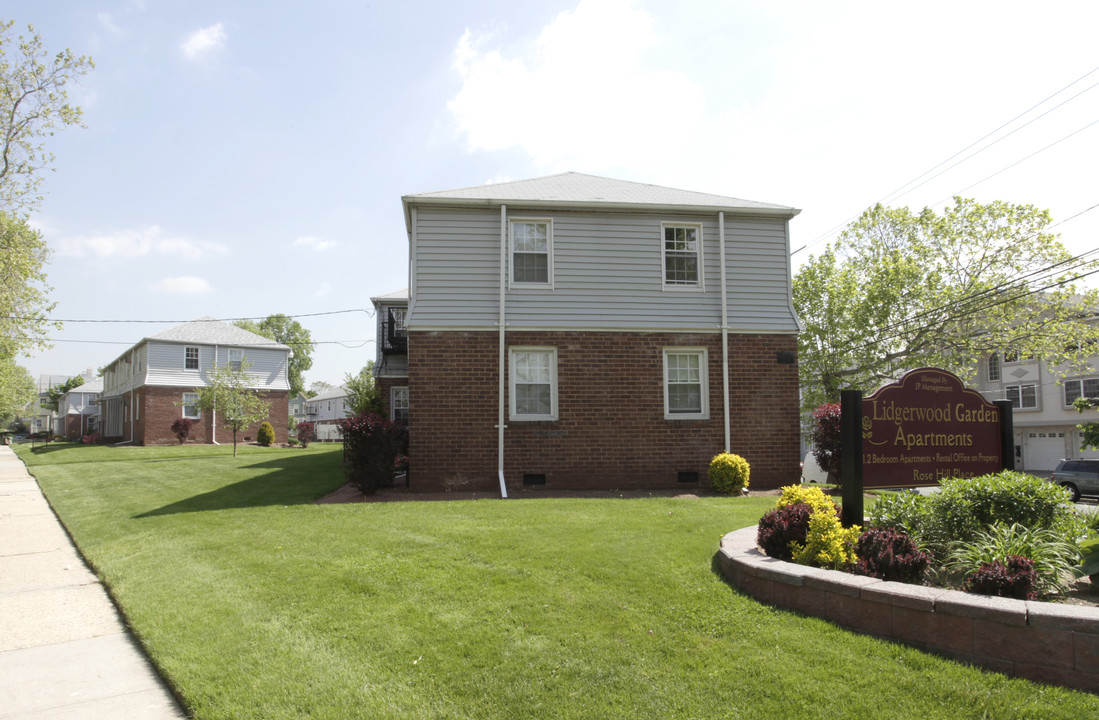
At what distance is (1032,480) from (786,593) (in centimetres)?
267

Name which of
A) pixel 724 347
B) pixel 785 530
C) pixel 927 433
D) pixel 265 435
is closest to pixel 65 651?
pixel 785 530

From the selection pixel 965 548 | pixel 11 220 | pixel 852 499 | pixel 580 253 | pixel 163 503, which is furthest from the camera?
pixel 11 220

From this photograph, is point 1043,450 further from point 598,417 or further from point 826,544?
point 826,544

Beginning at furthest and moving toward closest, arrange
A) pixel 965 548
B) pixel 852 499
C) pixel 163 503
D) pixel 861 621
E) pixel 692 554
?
pixel 163 503 < pixel 692 554 < pixel 852 499 < pixel 965 548 < pixel 861 621

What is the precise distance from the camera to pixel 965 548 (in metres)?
5.65

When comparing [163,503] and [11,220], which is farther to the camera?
[11,220]

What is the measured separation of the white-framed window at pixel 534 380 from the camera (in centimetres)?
1370

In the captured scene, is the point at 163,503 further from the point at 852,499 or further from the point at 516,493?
the point at 852,499

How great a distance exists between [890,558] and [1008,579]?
32.0 inches

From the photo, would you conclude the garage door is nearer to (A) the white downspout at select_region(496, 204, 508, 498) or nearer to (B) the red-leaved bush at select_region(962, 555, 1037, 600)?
(A) the white downspout at select_region(496, 204, 508, 498)

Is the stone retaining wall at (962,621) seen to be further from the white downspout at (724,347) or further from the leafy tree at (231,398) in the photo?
the leafy tree at (231,398)

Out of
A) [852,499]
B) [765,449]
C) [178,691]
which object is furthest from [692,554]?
[765,449]

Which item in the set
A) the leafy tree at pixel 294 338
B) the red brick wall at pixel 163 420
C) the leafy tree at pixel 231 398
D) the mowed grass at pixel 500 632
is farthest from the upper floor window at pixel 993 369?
the leafy tree at pixel 294 338

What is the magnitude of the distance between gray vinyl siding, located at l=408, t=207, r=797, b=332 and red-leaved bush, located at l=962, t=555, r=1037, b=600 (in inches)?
379
